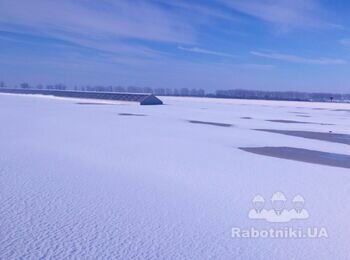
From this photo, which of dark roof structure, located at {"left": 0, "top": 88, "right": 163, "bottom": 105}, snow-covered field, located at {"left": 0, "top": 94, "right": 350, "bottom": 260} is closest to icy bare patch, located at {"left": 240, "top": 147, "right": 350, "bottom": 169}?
snow-covered field, located at {"left": 0, "top": 94, "right": 350, "bottom": 260}

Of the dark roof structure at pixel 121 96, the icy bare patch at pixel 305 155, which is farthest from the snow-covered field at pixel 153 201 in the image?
the dark roof structure at pixel 121 96

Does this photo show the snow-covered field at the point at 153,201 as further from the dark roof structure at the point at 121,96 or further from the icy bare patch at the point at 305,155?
the dark roof structure at the point at 121,96

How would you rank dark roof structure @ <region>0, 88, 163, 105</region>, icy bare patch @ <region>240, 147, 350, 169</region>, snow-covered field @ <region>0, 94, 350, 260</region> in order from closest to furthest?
1. snow-covered field @ <region>0, 94, 350, 260</region>
2. icy bare patch @ <region>240, 147, 350, 169</region>
3. dark roof structure @ <region>0, 88, 163, 105</region>

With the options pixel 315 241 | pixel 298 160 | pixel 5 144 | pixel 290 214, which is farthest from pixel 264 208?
pixel 5 144

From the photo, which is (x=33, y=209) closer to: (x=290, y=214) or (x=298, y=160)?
(x=290, y=214)

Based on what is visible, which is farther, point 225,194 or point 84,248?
point 225,194

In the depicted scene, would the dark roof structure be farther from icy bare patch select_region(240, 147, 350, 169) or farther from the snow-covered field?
the snow-covered field

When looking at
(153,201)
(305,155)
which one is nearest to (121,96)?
(305,155)

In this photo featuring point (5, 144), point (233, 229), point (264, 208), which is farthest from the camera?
point (5, 144)
